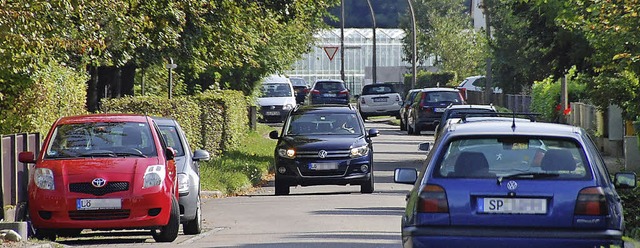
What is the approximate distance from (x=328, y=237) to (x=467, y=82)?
5094cm

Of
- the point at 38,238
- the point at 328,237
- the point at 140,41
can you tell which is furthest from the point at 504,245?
the point at 140,41

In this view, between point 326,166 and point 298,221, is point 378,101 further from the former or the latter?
point 298,221

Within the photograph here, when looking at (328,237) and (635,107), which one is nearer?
(328,237)

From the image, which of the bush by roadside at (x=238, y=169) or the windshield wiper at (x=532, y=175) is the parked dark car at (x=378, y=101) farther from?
the windshield wiper at (x=532, y=175)

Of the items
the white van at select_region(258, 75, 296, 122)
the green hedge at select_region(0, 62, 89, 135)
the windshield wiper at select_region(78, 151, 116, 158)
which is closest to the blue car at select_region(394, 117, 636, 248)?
the windshield wiper at select_region(78, 151, 116, 158)

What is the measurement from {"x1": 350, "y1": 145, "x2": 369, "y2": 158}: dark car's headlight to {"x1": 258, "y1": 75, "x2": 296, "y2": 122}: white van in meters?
27.3

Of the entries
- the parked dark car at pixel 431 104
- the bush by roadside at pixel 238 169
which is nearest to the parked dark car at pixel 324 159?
the bush by roadside at pixel 238 169

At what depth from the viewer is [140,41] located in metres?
22.0

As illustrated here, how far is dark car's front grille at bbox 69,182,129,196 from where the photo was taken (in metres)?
14.7

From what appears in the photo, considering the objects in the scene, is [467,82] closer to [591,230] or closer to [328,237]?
[328,237]

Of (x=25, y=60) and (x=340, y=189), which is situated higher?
(x=25, y=60)

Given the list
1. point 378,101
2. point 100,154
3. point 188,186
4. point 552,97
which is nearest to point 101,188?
point 100,154

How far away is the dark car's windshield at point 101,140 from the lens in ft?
50.5

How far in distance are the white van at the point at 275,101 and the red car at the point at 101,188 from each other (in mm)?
34811
